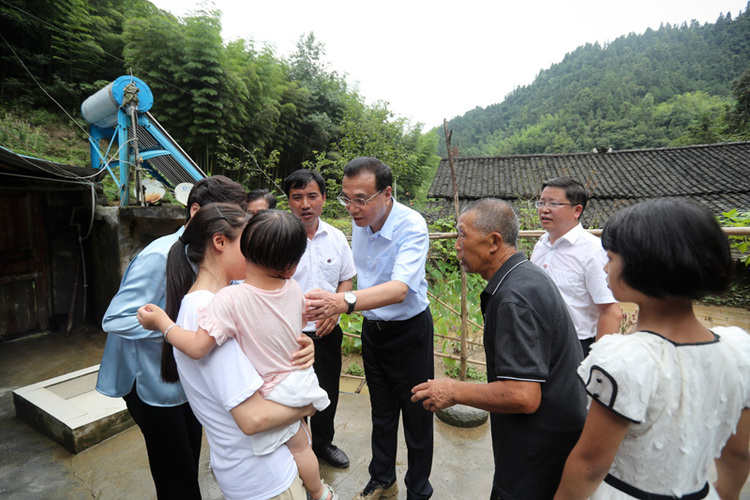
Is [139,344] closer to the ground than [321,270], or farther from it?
closer to the ground

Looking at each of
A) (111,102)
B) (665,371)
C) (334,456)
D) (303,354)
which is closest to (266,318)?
(303,354)

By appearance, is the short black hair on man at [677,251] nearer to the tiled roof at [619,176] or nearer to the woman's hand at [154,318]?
the woman's hand at [154,318]

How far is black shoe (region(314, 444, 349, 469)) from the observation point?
102 inches

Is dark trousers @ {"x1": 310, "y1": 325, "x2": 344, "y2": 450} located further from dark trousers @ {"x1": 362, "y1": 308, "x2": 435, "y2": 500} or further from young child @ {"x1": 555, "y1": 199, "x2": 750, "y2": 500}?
young child @ {"x1": 555, "y1": 199, "x2": 750, "y2": 500}

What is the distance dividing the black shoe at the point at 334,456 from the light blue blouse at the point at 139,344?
4.57 ft

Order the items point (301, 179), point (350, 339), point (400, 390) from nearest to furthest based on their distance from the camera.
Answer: point (400, 390) → point (301, 179) → point (350, 339)

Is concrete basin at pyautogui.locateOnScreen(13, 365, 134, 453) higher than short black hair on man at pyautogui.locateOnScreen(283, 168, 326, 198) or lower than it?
lower

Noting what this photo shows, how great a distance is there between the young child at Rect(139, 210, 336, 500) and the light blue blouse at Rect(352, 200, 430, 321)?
84 cm

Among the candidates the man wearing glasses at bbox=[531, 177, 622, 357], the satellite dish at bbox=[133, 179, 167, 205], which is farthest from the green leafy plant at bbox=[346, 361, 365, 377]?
the satellite dish at bbox=[133, 179, 167, 205]

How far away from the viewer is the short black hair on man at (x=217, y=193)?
6.23ft

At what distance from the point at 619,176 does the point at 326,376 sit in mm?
18227

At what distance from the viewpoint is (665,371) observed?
90 centimetres

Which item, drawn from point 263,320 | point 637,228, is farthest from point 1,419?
point 637,228

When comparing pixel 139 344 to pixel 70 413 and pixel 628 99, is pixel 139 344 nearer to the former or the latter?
pixel 70 413
